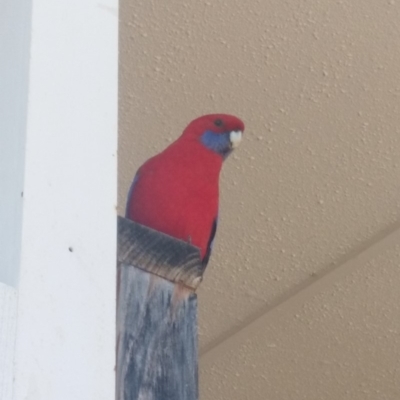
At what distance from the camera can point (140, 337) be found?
677mm

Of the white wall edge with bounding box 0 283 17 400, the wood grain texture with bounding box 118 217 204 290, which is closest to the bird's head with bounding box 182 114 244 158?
the wood grain texture with bounding box 118 217 204 290

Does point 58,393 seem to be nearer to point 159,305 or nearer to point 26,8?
point 159,305

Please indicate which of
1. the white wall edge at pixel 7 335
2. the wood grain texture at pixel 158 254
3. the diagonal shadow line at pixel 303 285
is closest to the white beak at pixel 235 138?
the diagonal shadow line at pixel 303 285

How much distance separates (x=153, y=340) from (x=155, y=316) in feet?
0.07

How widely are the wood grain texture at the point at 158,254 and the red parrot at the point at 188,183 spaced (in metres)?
0.51

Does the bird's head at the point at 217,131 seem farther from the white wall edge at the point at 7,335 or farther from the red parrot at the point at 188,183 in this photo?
the white wall edge at the point at 7,335

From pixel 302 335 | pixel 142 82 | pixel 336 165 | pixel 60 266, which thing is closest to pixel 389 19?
pixel 336 165

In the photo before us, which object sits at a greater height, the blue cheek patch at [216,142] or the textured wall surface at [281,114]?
the textured wall surface at [281,114]

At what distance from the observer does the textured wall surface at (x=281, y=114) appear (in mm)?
1383

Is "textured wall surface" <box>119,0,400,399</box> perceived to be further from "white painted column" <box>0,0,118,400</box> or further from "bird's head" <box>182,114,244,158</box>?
"white painted column" <box>0,0,118,400</box>

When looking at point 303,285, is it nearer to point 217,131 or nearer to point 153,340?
point 217,131

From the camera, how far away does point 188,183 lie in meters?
1.36

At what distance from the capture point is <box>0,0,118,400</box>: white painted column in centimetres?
57

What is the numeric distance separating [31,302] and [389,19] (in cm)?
99
